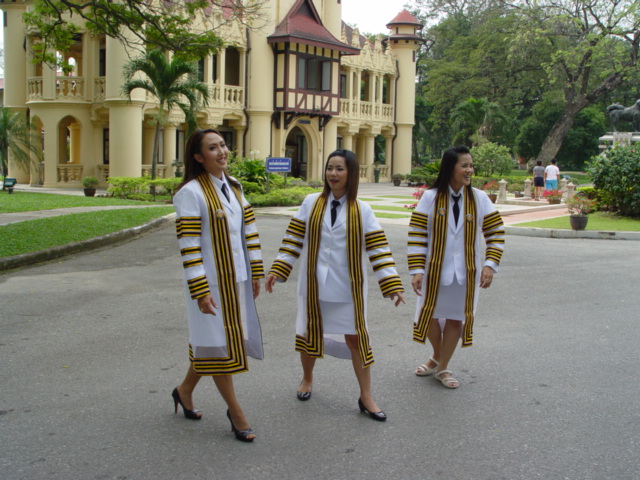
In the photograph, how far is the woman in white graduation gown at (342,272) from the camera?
4.71 m

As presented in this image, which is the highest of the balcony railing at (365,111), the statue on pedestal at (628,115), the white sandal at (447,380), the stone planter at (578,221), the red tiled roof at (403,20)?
the red tiled roof at (403,20)

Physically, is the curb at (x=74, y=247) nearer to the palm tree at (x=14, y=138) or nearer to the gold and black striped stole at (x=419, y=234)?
the gold and black striped stole at (x=419, y=234)

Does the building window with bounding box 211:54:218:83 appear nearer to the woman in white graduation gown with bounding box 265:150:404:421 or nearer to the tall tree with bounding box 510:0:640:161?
Result: the tall tree with bounding box 510:0:640:161

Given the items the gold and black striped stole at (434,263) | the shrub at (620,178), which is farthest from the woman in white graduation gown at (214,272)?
the shrub at (620,178)

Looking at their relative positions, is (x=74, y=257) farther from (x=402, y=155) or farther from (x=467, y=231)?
(x=402, y=155)

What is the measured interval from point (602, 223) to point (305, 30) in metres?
20.3

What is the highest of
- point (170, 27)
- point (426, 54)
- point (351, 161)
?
point (426, 54)

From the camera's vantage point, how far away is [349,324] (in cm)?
470

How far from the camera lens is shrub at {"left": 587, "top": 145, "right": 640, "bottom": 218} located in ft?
60.4

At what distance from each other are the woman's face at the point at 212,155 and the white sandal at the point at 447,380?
7.39ft

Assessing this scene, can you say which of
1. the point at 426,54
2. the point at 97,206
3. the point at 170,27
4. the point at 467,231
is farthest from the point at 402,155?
the point at 467,231

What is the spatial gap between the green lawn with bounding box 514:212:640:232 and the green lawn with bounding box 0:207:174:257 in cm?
907

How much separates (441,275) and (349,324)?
929 mm

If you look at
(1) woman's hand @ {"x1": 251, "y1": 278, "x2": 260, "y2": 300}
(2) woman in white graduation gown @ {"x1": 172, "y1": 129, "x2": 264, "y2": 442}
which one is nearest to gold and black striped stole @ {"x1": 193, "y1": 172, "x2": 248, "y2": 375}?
(2) woman in white graduation gown @ {"x1": 172, "y1": 129, "x2": 264, "y2": 442}
